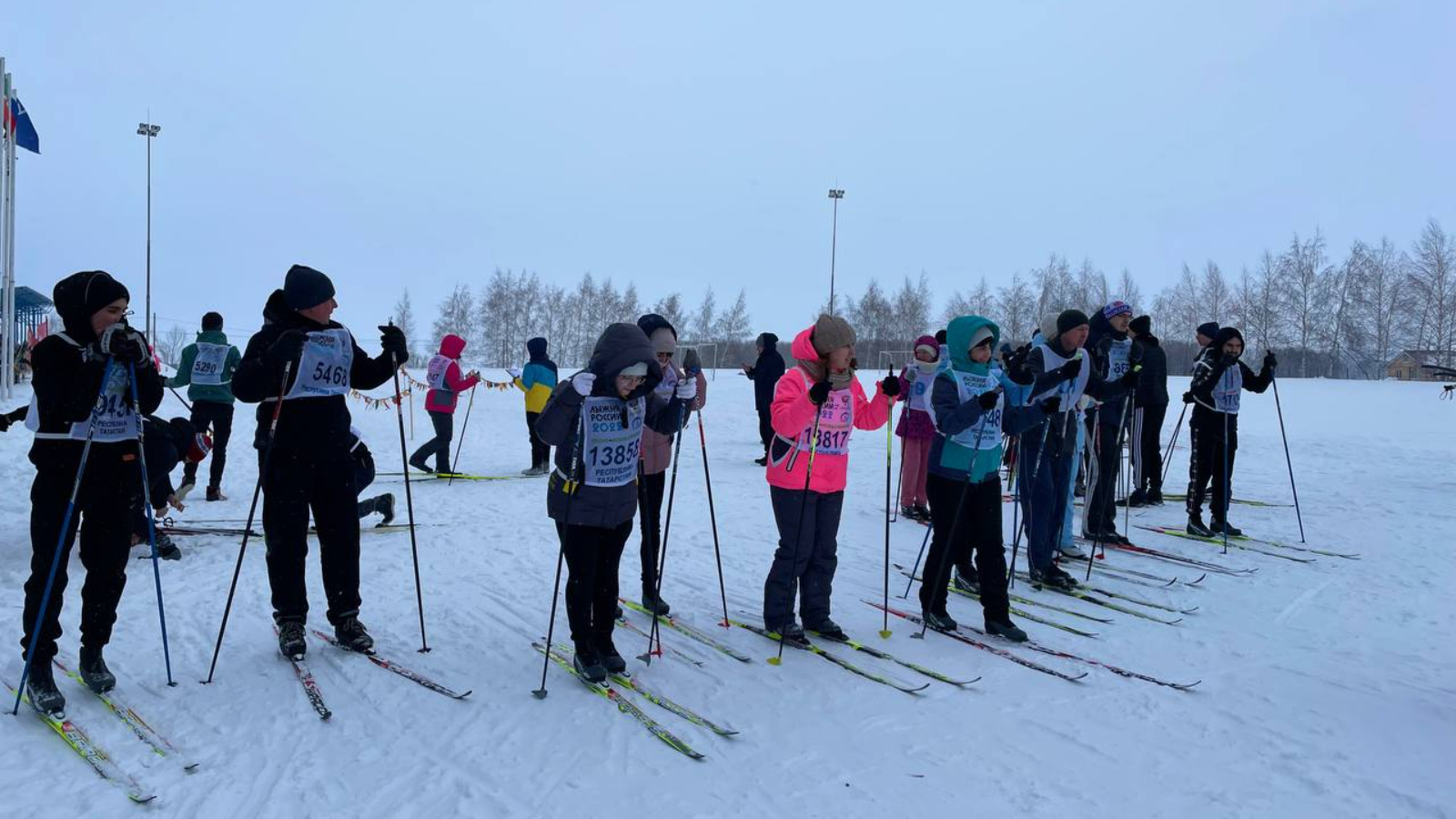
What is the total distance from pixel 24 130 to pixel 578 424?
18.4m

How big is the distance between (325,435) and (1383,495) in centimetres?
1174

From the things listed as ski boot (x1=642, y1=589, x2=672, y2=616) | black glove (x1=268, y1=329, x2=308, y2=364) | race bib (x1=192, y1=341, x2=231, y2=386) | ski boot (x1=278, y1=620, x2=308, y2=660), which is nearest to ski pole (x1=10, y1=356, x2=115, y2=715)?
black glove (x1=268, y1=329, x2=308, y2=364)

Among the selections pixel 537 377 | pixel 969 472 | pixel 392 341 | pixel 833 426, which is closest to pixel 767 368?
pixel 537 377

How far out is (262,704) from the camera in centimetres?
389

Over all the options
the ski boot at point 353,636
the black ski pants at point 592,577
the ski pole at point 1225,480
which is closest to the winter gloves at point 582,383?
the black ski pants at point 592,577

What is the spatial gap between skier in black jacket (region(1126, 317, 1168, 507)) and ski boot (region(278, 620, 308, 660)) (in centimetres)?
822

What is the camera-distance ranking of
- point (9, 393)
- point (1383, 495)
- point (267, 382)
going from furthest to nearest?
point (9, 393) < point (1383, 495) < point (267, 382)

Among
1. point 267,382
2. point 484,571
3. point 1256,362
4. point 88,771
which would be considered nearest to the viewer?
point 88,771

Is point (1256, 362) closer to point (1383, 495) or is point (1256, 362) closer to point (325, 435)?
point (1383, 495)

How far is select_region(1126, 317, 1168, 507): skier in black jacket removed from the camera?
959 cm

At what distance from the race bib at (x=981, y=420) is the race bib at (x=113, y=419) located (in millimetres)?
4183

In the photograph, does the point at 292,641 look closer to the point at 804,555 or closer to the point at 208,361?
the point at 804,555

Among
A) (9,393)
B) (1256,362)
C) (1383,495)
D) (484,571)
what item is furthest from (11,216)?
(1256,362)

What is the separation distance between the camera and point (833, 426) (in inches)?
191
